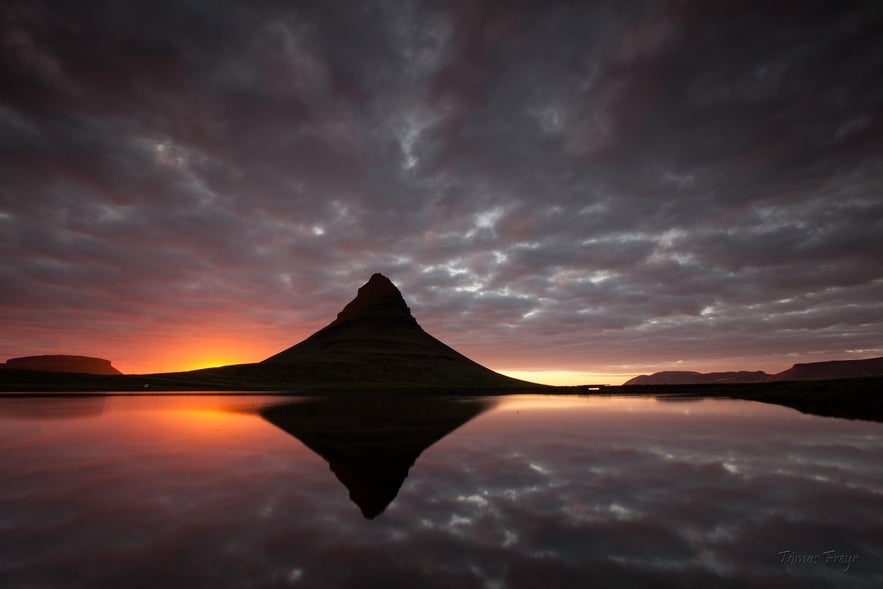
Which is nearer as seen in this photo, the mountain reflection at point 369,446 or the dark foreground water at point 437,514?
the dark foreground water at point 437,514

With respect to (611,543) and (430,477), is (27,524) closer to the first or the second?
(430,477)

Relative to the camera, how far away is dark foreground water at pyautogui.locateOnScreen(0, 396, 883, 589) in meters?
8.26

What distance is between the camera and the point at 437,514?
11805 mm

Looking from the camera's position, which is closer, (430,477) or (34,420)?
(430,477)

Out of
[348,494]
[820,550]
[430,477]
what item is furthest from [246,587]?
[820,550]

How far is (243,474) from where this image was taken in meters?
16.3

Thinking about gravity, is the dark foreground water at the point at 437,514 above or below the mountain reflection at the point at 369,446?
below

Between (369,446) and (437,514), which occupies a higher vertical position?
(369,446)

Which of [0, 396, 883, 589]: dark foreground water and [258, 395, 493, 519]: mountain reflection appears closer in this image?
[0, 396, 883, 589]: dark foreground water

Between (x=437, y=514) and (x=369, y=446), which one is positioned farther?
(x=369, y=446)

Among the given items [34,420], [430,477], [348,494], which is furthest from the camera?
[34,420]

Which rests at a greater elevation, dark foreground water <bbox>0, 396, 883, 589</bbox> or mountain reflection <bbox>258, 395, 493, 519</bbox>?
mountain reflection <bbox>258, 395, 493, 519</bbox>

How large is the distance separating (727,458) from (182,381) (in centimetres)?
14657

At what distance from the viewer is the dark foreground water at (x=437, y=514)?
8.26 metres
